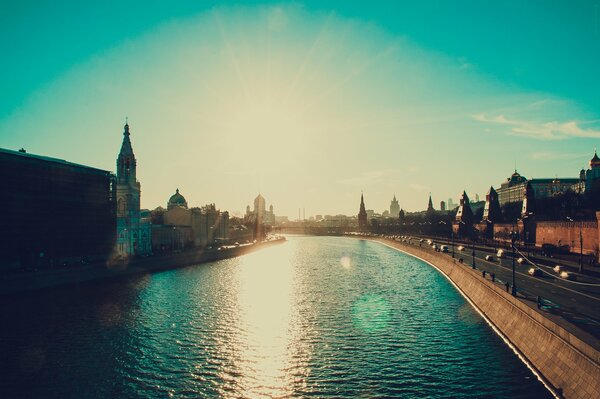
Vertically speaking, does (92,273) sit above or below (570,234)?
below

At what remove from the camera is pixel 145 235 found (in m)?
110

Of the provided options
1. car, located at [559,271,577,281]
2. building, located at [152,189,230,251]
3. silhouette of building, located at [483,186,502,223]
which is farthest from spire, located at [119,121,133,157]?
silhouette of building, located at [483,186,502,223]

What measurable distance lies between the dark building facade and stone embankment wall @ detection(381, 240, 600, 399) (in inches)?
2419

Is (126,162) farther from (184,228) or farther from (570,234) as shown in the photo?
(570,234)

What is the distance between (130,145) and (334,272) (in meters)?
53.2

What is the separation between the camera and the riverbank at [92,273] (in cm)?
5509

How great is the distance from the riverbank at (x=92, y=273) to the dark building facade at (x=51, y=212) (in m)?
7.03

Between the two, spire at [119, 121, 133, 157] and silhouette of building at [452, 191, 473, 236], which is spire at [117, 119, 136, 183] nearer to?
spire at [119, 121, 133, 157]

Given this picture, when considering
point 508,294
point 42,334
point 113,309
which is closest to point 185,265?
point 113,309

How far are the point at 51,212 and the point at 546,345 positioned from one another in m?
72.1

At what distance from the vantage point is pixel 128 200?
101 meters

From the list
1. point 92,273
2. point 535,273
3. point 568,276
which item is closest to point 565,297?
point 568,276

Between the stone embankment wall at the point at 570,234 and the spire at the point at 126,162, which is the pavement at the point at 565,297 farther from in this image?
the spire at the point at 126,162

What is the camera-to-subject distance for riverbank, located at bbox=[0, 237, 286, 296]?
55094 millimetres
